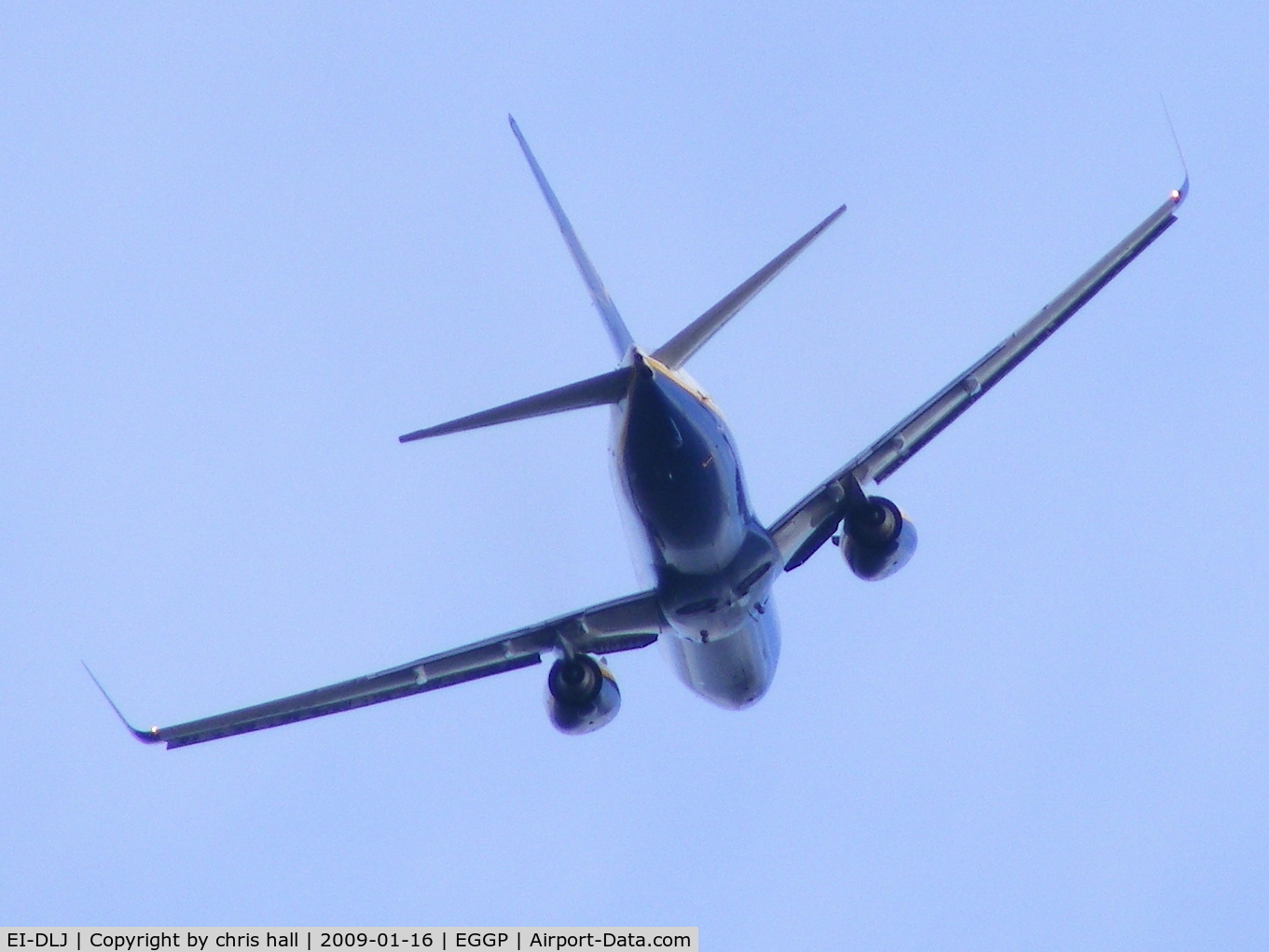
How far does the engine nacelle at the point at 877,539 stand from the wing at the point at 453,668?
4.24 metres

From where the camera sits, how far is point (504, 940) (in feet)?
111

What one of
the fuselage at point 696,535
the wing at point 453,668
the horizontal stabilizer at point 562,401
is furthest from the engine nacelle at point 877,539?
the horizontal stabilizer at point 562,401

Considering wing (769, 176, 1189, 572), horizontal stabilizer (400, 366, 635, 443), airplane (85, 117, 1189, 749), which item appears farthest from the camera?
wing (769, 176, 1189, 572)

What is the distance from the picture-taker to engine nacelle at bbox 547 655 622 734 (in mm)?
32406

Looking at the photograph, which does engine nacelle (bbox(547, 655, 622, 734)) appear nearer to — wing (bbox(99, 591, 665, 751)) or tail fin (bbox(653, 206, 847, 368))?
wing (bbox(99, 591, 665, 751))

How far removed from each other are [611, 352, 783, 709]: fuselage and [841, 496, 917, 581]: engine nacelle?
1948 millimetres

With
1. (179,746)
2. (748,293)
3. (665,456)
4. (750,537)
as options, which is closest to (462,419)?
(665,456)

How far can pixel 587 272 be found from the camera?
30.0 meters

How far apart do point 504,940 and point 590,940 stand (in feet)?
6.13

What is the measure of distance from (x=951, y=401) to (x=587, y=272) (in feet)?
26.1

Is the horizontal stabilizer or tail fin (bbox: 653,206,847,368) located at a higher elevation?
tail fin (bbox: 653,206,847,368)

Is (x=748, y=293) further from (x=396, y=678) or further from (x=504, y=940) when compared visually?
(x=504, y=940)

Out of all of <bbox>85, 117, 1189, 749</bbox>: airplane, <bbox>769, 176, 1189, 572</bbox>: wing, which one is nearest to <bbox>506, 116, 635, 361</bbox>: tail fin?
<bbox>85, 117, 1189, 749</bbox>: airplane

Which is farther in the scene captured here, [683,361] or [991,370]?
[991,370]
